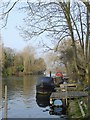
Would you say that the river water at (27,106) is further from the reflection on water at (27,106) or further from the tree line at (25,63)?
the tree line at (25,63)

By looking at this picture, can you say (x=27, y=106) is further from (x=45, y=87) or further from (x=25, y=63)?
(x=25, y=63)

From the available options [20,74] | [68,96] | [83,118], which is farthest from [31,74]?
[83,118]

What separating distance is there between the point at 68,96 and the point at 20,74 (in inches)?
1701

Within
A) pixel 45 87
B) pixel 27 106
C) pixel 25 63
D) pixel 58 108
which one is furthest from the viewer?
pixel 25 63

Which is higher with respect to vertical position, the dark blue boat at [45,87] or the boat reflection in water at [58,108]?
the dark blue boat at [45,87]

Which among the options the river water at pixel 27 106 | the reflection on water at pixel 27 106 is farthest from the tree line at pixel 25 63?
the river water at pixel 27 106

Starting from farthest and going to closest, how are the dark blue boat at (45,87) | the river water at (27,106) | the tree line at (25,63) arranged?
the tree line at (25,63) < the dark blue boat at (45,87) < the river water at (27,106)

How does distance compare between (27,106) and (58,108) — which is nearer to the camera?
(58,108)

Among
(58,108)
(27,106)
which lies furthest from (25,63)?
(58,108)

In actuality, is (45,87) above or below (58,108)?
above

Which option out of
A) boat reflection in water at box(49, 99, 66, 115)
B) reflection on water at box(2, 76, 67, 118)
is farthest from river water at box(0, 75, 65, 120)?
boat reflection in water at box(49, 99, 66, 115)

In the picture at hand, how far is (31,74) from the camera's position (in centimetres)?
5972

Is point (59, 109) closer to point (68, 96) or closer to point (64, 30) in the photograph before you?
point (68, 96)

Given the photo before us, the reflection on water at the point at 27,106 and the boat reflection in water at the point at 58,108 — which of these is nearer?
the boat reflection in water at the point at 58,108
